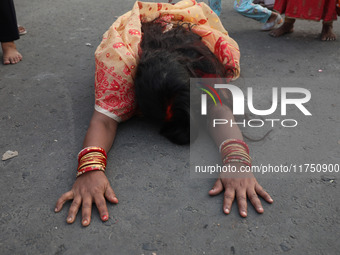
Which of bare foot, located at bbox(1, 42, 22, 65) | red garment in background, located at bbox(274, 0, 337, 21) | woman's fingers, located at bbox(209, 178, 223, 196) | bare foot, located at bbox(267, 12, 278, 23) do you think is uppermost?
red garment in background, located at bbox(274, 0, 337, 21)

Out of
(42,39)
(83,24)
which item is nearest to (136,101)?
(42,39)

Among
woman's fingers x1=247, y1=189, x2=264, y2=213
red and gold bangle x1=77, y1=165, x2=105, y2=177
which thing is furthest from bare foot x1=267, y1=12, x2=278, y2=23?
red and gold bangle x1=77, y1=165, x2=105, y2=177

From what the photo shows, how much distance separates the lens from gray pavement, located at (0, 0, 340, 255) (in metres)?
1.38

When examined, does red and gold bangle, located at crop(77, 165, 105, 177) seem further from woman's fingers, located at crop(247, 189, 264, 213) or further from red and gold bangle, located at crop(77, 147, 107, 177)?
woman's fingers, located at crop(247, 189, 264, 213)

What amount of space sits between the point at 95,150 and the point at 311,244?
105cm

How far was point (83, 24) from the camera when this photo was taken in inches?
155

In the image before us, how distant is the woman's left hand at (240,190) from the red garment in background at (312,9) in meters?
2.27

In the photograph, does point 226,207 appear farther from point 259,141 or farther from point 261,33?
point 261,33

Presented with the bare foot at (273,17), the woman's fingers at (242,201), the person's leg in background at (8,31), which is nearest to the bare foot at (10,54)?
the person's leg in background at (8,31)

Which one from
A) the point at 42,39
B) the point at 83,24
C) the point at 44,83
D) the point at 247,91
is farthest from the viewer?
the point at 83,24

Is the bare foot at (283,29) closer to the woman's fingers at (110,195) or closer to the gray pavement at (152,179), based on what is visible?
the gray pavement at (152,179)

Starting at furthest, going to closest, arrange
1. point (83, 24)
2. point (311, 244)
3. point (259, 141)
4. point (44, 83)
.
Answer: point (83, 24), point (44, 83), point (259, 141), point (311, 244)

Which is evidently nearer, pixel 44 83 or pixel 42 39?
pixel 44 83

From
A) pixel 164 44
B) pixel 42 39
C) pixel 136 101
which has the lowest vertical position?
pixel 42 39
